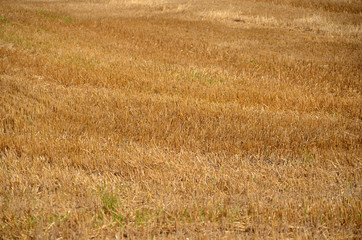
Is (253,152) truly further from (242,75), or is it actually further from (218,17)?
(218,17)

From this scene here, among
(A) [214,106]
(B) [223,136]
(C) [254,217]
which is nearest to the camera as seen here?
(C) [254,217]

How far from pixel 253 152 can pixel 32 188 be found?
2774 mm

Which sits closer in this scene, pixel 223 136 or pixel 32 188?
pixel 32 188

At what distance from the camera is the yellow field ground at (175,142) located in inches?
120

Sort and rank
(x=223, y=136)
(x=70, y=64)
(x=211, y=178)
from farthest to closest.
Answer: (x=70, y=64) → (x=223, y=136) → (x=211, y=178)

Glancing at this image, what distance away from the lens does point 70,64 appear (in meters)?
8.46

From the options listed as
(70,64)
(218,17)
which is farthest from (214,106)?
(218,17)

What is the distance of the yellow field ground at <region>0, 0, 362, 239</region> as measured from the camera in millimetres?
3043

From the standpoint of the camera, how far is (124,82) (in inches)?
300

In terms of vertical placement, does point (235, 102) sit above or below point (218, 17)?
below

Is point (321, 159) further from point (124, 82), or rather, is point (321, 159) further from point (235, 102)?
point (124, 82)

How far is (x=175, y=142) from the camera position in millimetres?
4676

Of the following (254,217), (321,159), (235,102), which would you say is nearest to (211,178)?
(254,217)

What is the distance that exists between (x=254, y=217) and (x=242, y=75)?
5977 millimetres
